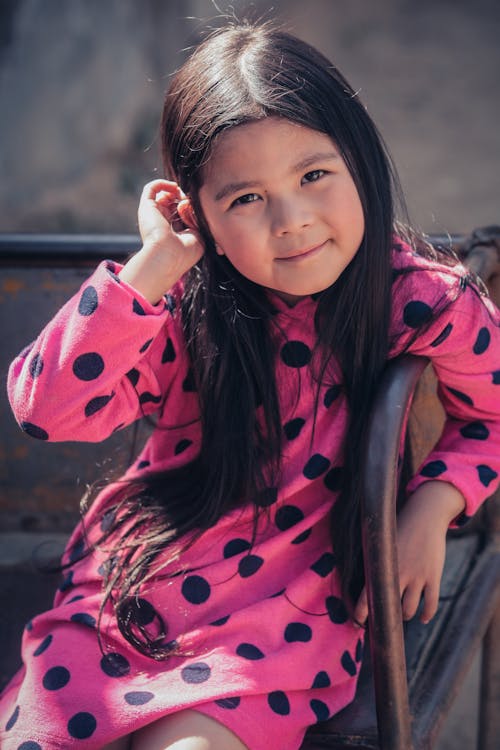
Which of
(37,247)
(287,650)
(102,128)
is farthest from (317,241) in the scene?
(102,128)

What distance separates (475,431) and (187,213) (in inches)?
18.4

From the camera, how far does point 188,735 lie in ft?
3.54

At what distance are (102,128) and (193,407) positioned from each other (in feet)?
14.6

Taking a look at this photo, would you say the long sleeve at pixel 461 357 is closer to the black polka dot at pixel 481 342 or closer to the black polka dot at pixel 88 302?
the black polka dot at pixel 481 342

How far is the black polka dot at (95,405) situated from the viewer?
1244mm

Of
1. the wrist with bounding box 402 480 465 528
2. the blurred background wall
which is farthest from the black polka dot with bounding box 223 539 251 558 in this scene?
the blurred background wall

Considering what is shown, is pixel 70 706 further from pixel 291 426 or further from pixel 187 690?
pixel 291 426

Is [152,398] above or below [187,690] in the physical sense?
above

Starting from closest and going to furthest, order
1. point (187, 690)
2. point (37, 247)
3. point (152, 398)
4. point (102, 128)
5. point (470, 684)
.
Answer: point (187, 690) → point (152, 398) → point (37, 247) → point (470, 684) → point (102, 128)

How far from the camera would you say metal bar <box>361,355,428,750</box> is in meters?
1.02

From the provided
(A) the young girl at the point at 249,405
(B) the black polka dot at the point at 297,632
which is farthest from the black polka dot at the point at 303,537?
(B) the black polka dot at the point at 297,632

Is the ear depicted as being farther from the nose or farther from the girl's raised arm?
the nose

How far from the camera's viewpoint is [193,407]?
1.40m

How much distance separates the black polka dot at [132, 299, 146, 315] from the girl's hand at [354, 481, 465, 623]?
40cm
